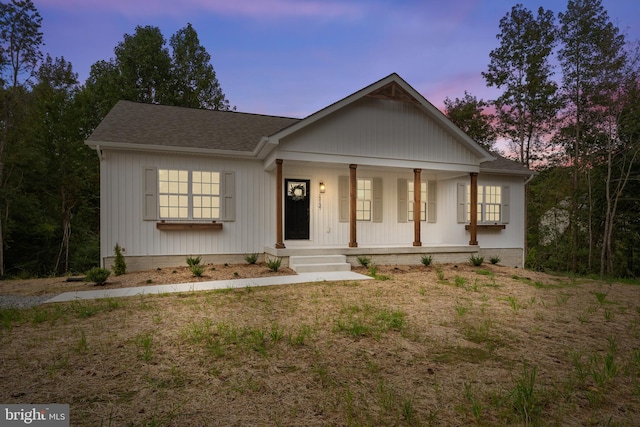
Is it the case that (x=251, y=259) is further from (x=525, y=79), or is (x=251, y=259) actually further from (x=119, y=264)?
(x=525, y=79)

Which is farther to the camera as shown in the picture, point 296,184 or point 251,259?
point 296,184

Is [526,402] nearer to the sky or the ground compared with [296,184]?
nearer to the ground

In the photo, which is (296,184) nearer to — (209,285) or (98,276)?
(209,285)

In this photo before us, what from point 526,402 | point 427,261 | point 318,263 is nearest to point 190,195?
point 318,263

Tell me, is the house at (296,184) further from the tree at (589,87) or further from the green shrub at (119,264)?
the tree at (589,87)

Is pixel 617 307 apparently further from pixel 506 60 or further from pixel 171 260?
pixel 506 60

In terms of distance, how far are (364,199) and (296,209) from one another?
2.40m

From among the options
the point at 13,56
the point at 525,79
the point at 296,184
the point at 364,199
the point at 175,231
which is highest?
the point at 525,79

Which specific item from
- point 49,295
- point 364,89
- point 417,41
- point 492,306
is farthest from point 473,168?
point 49,295

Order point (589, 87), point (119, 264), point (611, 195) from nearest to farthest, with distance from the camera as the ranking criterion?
point (119, 264)
point (589, 87)
point (611, 195)

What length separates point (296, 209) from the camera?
10047 mm

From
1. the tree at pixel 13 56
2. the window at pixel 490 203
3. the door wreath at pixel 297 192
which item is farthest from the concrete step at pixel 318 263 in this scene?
the tree at pixel 13 56

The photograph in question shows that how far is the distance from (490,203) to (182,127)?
10840mm

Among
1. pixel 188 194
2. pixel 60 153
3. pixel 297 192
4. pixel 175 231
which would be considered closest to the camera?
pixel 175 231
